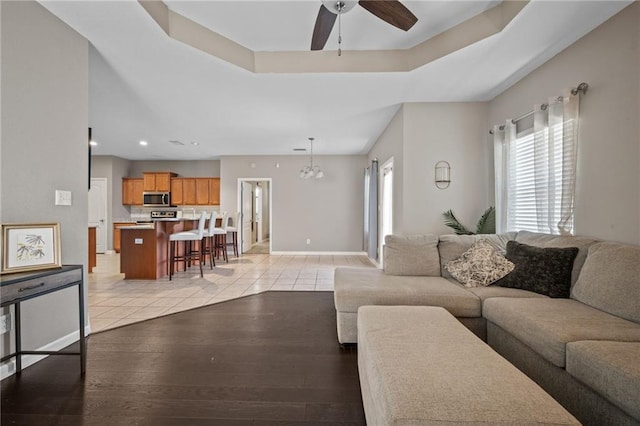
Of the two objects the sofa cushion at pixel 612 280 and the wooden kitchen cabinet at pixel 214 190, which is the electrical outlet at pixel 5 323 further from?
the wooden kitchen cabinet at pixel 214 190

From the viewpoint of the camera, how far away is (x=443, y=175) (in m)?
3.89

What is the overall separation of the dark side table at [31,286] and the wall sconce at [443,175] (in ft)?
12.5

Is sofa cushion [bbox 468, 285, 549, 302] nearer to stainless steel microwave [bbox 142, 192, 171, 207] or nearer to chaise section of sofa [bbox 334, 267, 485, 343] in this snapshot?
chaise section of sofa [bbox 334, 267, 485, 343]

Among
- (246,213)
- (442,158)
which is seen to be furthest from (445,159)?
(246,213)

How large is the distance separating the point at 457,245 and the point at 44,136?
355 cm

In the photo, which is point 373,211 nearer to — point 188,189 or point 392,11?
point 392,11

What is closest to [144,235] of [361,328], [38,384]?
[38,384]

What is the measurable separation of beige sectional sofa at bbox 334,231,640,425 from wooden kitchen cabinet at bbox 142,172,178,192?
21.8ft

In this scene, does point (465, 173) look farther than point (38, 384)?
Yes

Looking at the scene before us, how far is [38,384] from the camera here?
1.88m

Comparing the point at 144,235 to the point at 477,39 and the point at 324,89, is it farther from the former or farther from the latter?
the point at 477,39

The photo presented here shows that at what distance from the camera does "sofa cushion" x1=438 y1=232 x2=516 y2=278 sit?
2885 millimetres

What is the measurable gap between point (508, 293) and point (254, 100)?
3.46 meters

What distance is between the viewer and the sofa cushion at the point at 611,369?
1.17 meters
